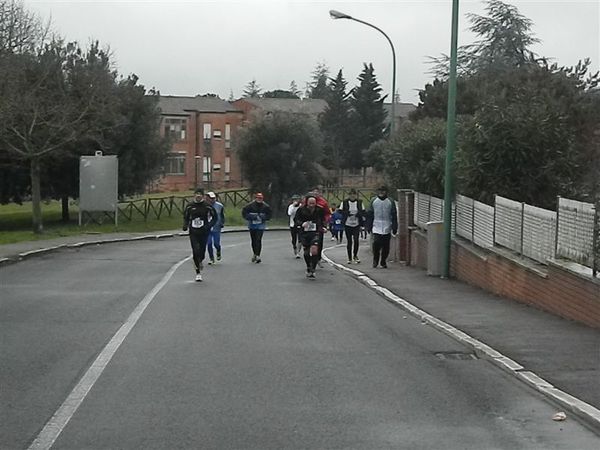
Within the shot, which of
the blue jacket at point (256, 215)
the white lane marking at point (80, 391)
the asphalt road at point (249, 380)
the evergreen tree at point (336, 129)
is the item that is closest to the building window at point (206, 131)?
the evergreen tree at point (336, 129)

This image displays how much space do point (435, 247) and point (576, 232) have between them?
22.5 ft

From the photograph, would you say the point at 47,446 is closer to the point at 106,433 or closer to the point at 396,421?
the point at 106,433

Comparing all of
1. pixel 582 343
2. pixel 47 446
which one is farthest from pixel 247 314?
pixel 47 446

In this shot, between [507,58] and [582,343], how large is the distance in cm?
3979

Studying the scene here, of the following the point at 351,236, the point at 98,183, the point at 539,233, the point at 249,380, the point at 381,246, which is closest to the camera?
the point at 249,380

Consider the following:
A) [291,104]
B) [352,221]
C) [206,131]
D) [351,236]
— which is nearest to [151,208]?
[351,236]

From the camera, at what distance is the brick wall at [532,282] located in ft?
38.9

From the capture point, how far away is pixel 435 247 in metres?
19.6

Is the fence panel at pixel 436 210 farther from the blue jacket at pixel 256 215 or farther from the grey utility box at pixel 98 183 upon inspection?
the grey utility box at pixel 98 183

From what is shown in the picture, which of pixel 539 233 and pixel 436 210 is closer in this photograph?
pixel 539 233

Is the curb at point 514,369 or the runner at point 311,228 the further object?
the runner at point 311,228

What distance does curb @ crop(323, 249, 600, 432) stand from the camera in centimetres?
744

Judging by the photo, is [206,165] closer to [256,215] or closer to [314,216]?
[256,215]

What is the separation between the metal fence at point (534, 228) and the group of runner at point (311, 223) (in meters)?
1.35
